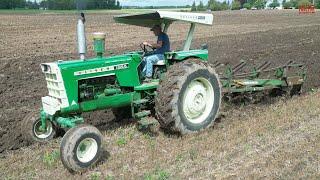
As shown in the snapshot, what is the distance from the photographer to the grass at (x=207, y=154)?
18.1ft

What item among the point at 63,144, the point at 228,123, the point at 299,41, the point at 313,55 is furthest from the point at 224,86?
the point at 299,41

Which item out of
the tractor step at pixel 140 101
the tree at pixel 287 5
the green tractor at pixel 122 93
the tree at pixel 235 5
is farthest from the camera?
the tree at pixel 235 5

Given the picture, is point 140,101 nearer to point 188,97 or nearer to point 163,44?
point 188,97

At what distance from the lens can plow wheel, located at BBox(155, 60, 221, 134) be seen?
6.64 metres

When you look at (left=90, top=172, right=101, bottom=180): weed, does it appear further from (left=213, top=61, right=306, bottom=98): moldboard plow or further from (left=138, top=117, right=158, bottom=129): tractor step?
(left=213, top=61, right=306, bottom=98): moldboard plow

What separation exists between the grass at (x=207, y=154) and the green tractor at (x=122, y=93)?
0.24 meters

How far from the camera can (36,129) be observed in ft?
22.6

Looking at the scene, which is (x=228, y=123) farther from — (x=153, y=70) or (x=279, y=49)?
(x=279, y=49)

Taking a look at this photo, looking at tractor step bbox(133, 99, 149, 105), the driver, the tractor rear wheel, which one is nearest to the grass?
the tractor rear wheel

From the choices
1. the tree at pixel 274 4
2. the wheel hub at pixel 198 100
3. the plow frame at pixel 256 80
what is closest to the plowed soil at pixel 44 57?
the plow frame at pixel 256 80

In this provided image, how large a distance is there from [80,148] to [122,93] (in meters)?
1.44

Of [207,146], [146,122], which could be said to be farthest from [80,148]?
[207,146]

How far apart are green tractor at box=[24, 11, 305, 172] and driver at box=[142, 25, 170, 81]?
10cm

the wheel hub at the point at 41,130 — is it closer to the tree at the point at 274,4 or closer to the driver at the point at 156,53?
the driver at the point at 156,53
